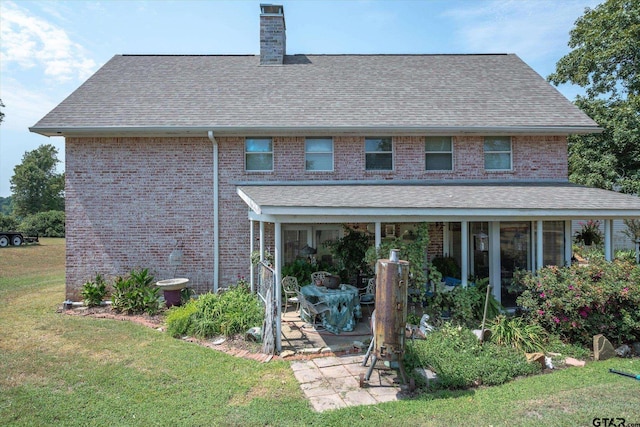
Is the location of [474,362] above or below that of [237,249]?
below

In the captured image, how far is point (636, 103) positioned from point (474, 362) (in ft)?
50.9

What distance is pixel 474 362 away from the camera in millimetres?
5742

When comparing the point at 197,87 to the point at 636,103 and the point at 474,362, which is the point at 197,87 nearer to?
the point at 474,362

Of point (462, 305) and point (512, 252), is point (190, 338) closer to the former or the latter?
point (462, 305)

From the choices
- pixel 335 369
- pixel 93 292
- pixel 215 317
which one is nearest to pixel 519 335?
pixel 335 369

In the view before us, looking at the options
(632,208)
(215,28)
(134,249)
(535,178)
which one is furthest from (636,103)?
(134,249)

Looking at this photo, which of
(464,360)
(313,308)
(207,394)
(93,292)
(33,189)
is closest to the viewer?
(207,394)

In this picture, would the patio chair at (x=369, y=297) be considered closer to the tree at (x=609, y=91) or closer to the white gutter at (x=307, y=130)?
the white gutter at (x=307, y=130)

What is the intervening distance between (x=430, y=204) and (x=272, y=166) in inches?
194

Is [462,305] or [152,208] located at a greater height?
[152,208]

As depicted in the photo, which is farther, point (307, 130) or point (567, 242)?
point (307, 130)

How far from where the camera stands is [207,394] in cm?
510

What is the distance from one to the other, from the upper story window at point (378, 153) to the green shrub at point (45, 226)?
3657 cm

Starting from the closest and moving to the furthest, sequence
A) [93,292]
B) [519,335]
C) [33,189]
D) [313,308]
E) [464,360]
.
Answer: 1. [464,360]
2. [519,335]
3. [313,308]
4. [93,292]
5. [33,189]
